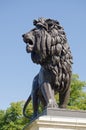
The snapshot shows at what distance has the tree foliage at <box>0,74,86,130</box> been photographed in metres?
26.0

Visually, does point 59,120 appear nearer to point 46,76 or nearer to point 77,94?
point 46,76

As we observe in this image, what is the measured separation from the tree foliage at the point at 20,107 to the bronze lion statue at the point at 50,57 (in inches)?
645

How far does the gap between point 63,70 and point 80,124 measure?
4.10ft

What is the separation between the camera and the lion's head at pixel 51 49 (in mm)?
8008

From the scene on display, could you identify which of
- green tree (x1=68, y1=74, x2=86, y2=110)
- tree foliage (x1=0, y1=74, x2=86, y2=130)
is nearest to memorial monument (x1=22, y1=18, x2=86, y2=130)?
tree foliage (x1=0, y1=74, x2=86, y2=130)

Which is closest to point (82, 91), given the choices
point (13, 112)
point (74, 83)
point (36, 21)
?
point (74, 83)

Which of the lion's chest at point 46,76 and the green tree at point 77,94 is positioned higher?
the green tree at point 77,94

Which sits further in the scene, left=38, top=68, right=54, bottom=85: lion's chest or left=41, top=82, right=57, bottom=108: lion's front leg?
left=38, top=68, right=54, bottom=85: lion's chest

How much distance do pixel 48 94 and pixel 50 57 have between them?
0.76 m

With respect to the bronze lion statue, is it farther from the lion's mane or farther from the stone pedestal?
the stone pedestal

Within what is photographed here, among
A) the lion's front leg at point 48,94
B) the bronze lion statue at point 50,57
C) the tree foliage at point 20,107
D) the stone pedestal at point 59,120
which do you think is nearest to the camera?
the stone pedestal at point 59,120

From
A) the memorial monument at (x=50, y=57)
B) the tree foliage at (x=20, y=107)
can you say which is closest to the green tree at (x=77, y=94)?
the tree foliage at (x=20, y=107)

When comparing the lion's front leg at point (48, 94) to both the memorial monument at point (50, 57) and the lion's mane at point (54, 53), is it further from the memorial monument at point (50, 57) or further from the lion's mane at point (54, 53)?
the lion's mane at point (54, 53)

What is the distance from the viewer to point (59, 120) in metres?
7.35
